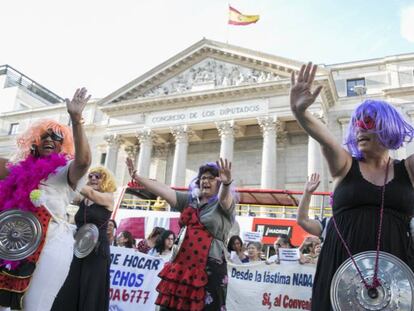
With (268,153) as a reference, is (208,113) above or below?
above

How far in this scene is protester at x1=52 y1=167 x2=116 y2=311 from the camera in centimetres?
418

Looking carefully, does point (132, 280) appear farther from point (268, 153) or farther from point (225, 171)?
point (268, 153)

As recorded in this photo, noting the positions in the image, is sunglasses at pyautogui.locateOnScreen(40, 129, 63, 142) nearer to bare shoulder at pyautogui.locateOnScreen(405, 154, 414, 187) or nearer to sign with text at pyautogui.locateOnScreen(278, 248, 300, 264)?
bare shoulder at pyautogui.locateOnScreen(405, 154, 414, 187)

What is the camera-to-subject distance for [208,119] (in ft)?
91.4

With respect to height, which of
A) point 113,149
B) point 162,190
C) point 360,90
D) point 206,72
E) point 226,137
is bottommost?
point 162,190

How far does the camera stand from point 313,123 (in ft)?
7.30

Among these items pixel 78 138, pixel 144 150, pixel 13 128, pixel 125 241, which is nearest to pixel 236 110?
pixel 144 150

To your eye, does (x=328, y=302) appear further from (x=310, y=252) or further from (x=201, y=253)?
(x=310, y=252)

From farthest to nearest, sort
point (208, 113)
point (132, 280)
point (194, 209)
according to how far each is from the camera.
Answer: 1. point (208, 113)
2. point (132, 280)
3. point (194, 209)

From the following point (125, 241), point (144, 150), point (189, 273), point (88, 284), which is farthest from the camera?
point (144, 150)

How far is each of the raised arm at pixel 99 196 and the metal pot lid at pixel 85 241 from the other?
336mm

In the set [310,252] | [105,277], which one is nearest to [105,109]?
[310,252]

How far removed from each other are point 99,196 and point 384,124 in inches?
131

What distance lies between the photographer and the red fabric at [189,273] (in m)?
3.39
